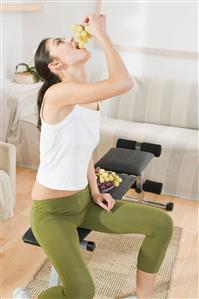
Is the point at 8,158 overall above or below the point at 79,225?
below

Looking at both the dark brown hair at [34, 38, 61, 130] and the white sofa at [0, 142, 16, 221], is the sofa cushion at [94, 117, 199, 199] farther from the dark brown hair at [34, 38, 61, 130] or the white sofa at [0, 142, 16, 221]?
the dark brown hair at [34, 38, 61, 130]

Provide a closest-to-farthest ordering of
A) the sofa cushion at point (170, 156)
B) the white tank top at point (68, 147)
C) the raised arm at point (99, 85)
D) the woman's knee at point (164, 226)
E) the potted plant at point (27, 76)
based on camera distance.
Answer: the raised arm at point (99, 85), the white tank top at point (68, 147), the woman's knee at point (164, 226), the sofa cushion at point (170, 156), the potted plant at point (27, 76)

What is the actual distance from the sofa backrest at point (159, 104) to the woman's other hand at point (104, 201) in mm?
2005

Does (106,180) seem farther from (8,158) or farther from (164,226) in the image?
(8,158)

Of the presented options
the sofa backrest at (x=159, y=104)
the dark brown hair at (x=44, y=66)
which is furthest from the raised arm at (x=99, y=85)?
the sofa backrest at (x=159, y=104)

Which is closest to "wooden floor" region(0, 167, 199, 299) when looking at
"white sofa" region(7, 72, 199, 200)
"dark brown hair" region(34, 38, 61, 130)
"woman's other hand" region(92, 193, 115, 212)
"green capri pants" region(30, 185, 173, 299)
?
"white sofa" region(7, 72, 199, 200)

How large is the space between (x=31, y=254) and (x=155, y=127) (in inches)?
63.4

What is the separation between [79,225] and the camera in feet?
6.36

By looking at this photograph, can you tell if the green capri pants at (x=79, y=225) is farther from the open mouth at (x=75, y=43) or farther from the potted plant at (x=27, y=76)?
the potted plant at (x=27, y=76)

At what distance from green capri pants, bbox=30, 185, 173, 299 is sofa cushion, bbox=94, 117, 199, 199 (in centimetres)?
154

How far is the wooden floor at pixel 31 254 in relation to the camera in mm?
2422

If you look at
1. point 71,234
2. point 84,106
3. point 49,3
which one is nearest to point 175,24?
point 49,3

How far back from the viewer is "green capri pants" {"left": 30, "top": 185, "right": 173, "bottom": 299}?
177 centimetres

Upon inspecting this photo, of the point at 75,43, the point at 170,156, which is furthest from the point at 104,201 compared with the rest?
the point at 170,156
